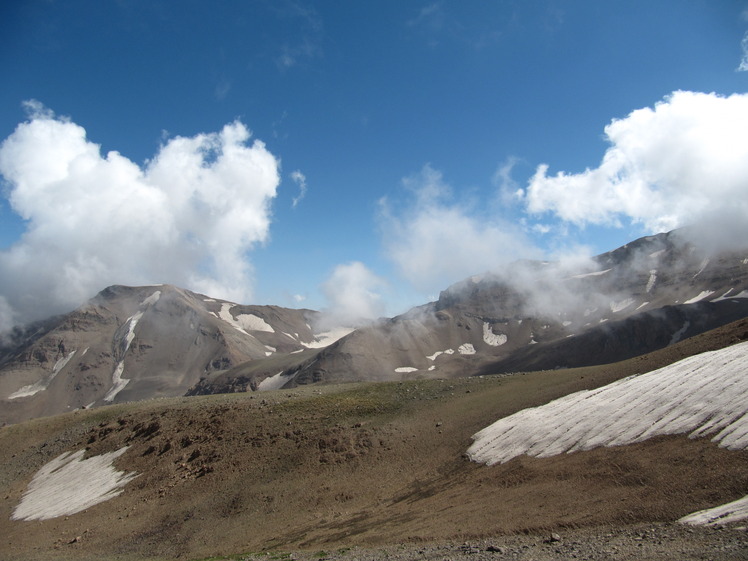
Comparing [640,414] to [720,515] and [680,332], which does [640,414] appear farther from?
[680,332]

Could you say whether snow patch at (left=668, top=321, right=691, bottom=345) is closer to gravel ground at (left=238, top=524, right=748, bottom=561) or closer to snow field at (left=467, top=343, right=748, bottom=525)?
snow field at (left=467, top=343, right=748, bottom=525)

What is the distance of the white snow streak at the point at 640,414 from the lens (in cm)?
2427

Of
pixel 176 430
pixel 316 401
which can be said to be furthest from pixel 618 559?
pixel 176 430

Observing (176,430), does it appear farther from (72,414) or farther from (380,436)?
(72,414)

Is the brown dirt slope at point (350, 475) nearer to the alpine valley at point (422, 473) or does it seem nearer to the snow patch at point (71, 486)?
the alpine valley at point (422, 473)

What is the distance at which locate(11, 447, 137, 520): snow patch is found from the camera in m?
42.1

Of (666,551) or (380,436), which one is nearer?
(666,551)

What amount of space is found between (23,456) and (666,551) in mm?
67466

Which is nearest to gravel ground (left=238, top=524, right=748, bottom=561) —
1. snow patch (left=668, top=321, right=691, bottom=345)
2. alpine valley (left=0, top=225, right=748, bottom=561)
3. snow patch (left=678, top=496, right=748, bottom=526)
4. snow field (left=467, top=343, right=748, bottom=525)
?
alpine valley (left=0, top=225, right=748, bottom=561)

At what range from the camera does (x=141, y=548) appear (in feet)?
102

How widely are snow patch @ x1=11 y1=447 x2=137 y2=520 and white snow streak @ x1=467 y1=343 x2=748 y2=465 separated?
32553 mm

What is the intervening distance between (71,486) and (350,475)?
29.9 meters

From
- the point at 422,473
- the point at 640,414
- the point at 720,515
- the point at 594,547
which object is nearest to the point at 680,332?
the point at 640,414

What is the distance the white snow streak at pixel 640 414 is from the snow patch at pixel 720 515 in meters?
4.45
